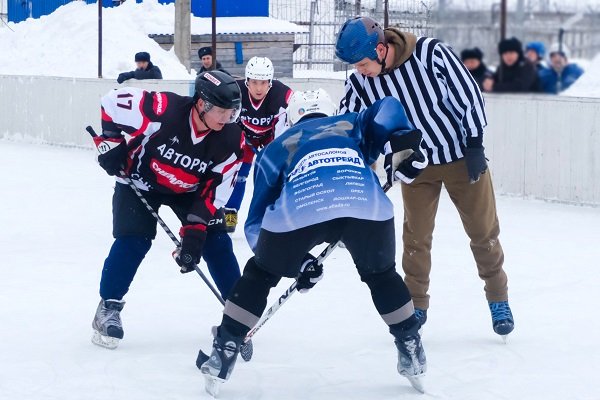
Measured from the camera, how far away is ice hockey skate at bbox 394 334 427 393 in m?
2.99

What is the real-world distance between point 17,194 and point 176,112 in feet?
14.3

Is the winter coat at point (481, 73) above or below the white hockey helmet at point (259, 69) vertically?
above

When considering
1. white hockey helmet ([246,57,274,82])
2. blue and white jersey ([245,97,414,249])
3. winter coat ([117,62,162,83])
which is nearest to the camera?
blue and white jersey ([245,97,414,249])

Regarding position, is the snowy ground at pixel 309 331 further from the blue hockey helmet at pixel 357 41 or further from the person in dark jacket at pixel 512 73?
the person in dark jacket at pixel 512 73

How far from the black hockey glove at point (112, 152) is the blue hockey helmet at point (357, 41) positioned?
80 cm

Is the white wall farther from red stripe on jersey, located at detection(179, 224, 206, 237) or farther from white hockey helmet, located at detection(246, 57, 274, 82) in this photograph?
red stripe on jersey, located at detection(179, 224, 206, 237)

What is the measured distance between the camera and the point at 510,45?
1.55 meters

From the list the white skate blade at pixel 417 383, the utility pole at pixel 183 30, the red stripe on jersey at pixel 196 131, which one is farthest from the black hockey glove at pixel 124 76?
the white skate blade at pixel 417 383

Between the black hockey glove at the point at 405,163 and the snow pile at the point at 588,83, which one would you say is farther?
the black hockey glove at the point at 405,163

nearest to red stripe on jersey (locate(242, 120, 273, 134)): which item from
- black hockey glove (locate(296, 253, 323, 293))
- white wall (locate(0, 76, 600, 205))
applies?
white wall (locate(0, 76, 600, 205))

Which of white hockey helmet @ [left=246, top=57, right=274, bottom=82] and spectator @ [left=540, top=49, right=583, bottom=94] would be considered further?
white hockey helmet @ [left=246, top=57, right=274, bottom=82]

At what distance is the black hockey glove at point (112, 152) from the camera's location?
137 inches

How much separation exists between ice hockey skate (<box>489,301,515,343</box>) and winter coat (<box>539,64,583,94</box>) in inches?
76.8

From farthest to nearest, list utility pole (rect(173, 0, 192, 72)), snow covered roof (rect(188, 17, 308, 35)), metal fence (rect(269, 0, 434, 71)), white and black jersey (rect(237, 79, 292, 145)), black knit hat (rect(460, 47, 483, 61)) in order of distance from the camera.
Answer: metal fence (rect(269, 0, 434, 71)) < snow covered roof (rect(188, 17, 308, 35)) < utility pole (rect(173, 0, 192, 72)) < white and black jersey (rect(237, 79, 292, 145)) < black knit hat (rect(460, 47, 483, 61))
